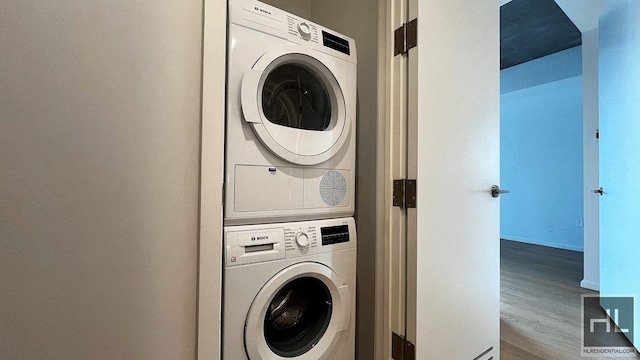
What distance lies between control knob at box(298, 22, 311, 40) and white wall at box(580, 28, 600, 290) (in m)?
3.12

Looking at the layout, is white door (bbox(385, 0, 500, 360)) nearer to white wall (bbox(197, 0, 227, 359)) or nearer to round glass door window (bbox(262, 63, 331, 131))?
round glass door window (bbox(262, 63, 331, 131))

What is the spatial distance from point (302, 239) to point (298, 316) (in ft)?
1.33

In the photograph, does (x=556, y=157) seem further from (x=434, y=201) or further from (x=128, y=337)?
(x=128, y=337)

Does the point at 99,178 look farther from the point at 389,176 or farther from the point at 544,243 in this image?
the point at 544,243

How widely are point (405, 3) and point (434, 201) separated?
33.8 inches

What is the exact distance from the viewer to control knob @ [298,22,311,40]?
3.78 ft

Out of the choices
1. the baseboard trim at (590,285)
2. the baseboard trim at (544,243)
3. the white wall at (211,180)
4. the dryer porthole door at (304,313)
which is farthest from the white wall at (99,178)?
the baseboard trim at (544,243)

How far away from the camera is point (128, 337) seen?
784 millimetres

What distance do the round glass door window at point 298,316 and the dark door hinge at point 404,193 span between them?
478mm

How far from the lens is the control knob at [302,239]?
110 cm

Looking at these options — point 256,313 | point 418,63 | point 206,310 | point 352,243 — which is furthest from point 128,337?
point 418,63

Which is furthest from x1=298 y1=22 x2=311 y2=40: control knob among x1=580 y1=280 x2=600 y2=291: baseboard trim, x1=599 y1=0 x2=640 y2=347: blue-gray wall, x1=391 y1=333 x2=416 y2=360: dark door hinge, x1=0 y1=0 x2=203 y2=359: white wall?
x1=580 y1=280 x2=600 y2=291: baseboard trim

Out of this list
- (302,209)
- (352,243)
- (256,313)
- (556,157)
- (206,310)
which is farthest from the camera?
(556,157)

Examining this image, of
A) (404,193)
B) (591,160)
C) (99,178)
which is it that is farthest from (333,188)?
(591,160)
